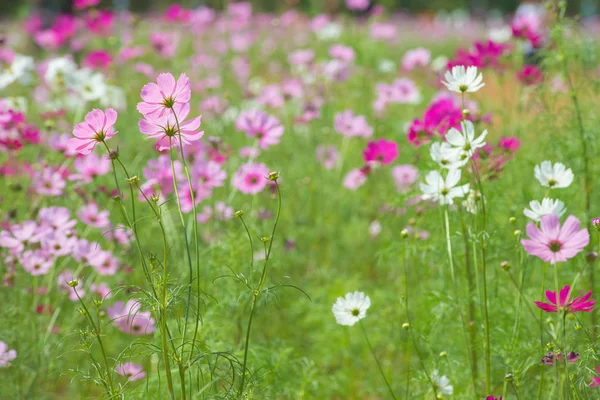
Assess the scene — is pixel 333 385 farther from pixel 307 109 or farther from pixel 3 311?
pixel 307 109

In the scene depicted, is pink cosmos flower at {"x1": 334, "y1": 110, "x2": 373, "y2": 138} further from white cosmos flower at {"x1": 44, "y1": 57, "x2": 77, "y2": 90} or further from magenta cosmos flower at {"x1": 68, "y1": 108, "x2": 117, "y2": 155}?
magenta cosmos flower at {"x1": 68, "y1": 108, "x2": 117, "y2": 155}

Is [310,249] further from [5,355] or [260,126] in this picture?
[5,355]

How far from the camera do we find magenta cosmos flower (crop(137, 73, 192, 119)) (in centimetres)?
105

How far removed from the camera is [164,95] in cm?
106

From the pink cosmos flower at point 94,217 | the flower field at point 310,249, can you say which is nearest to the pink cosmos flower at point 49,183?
the flower field at point 310,249

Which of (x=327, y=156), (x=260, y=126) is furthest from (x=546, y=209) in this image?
(x=327, y=156)

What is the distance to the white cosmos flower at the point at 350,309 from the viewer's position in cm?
125

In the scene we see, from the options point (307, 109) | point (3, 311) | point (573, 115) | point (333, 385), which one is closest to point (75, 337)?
point (3, 311)

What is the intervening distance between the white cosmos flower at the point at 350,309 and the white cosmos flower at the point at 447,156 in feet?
1.02

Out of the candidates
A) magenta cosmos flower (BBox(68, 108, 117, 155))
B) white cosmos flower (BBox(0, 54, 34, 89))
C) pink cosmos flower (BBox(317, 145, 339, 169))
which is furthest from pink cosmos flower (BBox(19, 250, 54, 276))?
pink cosmos flower (BBox(317, 145, 339, 169))

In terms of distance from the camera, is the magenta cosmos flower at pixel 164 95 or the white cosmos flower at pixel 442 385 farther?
the white cosmos flower at pixel 442 385

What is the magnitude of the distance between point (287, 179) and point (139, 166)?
24.2 inches

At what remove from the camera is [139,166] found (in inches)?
105

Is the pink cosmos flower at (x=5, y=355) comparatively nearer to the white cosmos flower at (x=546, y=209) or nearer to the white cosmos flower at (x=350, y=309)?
the white cosmos flower at (x=350, y=309)
